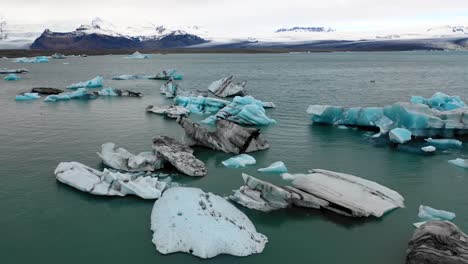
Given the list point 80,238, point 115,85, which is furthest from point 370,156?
point 115,85

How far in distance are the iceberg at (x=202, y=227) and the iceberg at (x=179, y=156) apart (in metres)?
2.47

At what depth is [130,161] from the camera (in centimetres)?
1373

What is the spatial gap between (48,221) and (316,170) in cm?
781

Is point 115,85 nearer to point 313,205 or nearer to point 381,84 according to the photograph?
point 381,84

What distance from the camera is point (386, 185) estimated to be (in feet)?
41.7

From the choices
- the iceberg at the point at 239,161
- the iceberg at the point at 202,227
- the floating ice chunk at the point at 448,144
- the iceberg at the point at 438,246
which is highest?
the iceberg at the point at 438,246

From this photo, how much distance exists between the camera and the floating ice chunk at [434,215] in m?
10.3

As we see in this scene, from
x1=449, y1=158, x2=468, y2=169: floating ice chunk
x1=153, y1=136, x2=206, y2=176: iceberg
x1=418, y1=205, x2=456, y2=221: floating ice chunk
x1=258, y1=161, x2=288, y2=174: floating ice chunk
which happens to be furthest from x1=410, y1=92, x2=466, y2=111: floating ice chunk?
x1=153, y1=136, x2=206, y2=176: iceberg

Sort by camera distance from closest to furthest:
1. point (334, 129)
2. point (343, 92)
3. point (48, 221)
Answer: point (48, 221) < point (334, 129) < point (343, 92)

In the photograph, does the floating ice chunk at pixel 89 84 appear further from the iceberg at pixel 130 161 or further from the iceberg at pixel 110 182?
the iceberg at pixel 110 182

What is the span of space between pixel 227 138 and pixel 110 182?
17.9 feet

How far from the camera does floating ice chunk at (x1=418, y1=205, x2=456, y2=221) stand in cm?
1031

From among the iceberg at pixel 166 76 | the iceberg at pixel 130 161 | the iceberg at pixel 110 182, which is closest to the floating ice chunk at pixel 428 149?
the iceberg at pixel 130 161

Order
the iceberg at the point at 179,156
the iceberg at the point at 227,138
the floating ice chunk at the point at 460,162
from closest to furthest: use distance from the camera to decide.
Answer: the iceberg at the point at 179,156 < the floating ice chunk at the point at 460,162 < the iceberg at the point at 227,138
